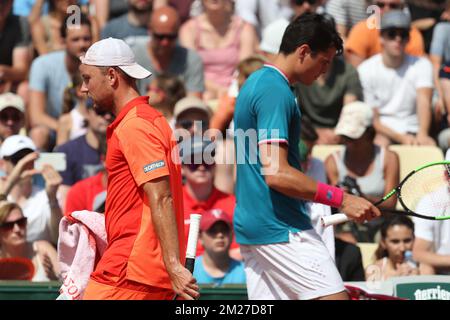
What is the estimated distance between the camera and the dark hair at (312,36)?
5.91 m

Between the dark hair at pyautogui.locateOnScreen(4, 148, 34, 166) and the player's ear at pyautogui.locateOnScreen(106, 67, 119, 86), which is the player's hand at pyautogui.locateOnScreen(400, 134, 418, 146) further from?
the player's ear at pyautogui.locateOnScreen(106, 67, 119, 86)

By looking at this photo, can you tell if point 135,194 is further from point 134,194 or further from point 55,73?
point 55,73

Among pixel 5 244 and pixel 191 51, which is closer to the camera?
pixel 5 244

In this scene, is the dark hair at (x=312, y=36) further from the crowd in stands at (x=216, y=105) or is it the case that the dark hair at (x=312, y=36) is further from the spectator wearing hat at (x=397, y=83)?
the spectator wearing hat at (x=397, y=83)

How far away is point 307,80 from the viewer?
6004 millimetres

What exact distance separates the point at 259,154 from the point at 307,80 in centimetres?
50

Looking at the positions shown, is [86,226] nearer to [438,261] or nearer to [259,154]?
[259,154]

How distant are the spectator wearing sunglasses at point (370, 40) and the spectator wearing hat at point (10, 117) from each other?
2.93 metres

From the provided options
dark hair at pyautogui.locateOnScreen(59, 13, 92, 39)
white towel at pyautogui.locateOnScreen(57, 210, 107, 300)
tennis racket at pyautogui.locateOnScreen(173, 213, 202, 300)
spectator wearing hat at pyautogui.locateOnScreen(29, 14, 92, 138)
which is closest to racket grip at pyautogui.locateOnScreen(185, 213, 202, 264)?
tennis racket at pyautogui.locateOnScreen(173, 213, 202, 300)

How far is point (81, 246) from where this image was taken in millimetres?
5445

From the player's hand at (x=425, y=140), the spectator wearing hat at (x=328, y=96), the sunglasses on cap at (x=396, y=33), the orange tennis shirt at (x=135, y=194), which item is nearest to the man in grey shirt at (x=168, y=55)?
the spectator wearing hat at (x=328, y=96)

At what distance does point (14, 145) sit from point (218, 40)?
240 centimetres

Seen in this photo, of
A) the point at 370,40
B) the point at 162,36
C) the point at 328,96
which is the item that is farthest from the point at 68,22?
the point at 370,40

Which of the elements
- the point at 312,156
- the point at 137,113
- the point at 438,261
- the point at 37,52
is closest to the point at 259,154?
the point at 137,113
